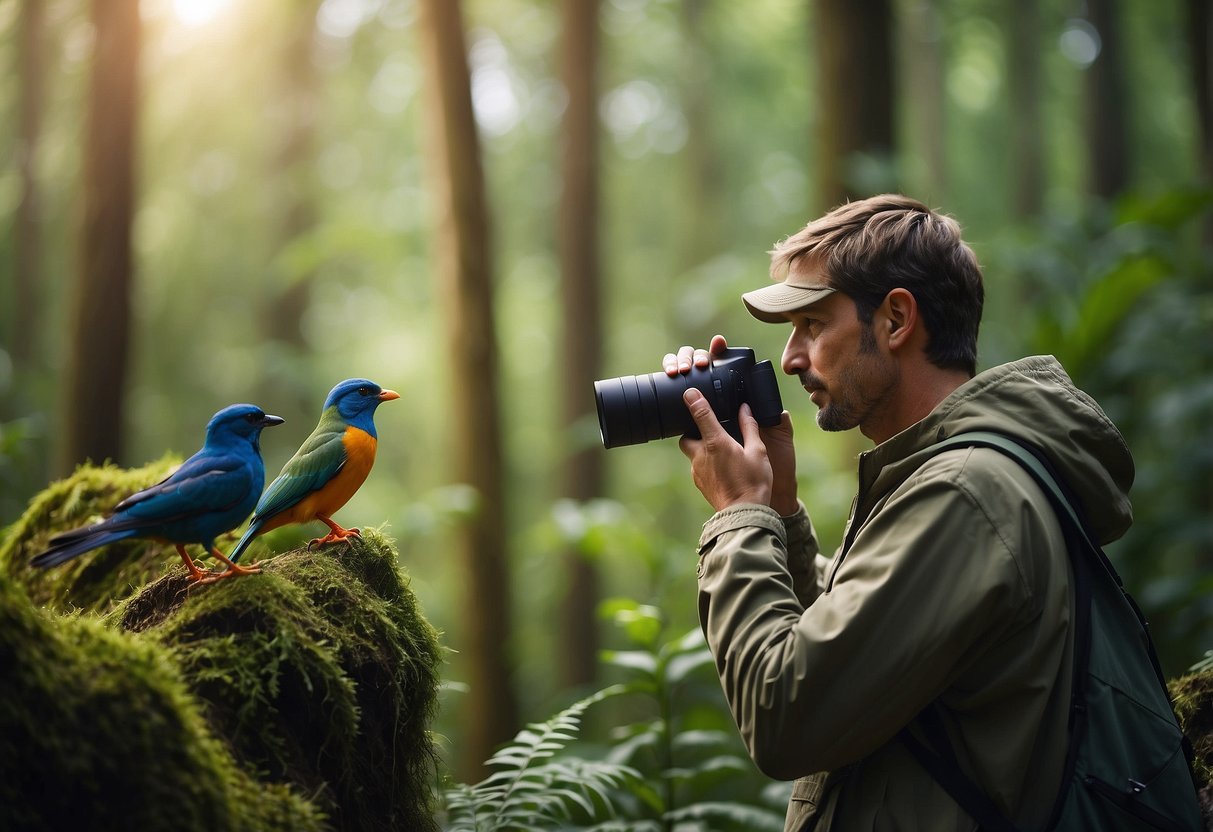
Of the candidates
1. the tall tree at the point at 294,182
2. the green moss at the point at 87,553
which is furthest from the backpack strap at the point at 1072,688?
the tall tree at the point at 294,182

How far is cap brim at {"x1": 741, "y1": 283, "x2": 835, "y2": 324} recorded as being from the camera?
7.26ft

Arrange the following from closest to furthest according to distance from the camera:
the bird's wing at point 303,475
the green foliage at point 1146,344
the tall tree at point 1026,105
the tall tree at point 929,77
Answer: the bird's wing at point 303,475
the green foliage at point 1146,344
the tall tree at point 1026,105
the tall tree at point 929,77

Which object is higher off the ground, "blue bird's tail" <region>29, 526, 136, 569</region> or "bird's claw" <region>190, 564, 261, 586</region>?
"blue bird's tail" <region>29, 526, 136, 569</region>

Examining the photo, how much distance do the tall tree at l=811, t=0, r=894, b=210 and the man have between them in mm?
3524

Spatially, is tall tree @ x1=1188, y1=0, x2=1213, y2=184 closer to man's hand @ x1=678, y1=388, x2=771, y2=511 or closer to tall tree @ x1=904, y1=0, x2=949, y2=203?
man's hand @ x1=678, y1=388, x2=771, y2=511

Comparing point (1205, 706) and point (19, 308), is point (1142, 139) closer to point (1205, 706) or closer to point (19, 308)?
point (1205, 706)

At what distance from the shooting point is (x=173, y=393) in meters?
10.1

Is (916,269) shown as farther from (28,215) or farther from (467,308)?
(28,215)

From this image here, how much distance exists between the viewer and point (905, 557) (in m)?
1.70

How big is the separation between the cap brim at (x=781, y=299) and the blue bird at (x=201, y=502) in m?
1.26

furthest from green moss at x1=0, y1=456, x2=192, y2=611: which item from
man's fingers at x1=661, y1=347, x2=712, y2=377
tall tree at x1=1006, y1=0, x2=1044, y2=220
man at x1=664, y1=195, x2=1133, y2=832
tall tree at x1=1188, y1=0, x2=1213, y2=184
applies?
tall tree at x1=1006, y1=0, x2=1044, y2=220

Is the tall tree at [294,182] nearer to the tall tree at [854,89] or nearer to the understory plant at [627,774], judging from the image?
the tall tree at [854,89]

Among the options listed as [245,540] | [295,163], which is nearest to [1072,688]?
[245,540]

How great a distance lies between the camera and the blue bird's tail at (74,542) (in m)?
1.76
